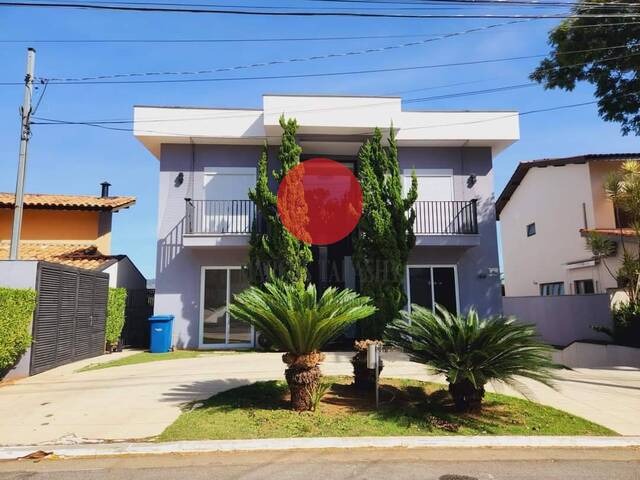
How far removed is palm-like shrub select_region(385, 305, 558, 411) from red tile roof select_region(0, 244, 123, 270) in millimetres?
10179

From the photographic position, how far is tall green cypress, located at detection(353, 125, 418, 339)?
41.8ft

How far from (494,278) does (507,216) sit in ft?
35.1

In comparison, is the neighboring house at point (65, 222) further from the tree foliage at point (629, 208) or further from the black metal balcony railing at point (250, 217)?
the tree foliage at point (629, 208)

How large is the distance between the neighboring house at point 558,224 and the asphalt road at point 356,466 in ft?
38.3

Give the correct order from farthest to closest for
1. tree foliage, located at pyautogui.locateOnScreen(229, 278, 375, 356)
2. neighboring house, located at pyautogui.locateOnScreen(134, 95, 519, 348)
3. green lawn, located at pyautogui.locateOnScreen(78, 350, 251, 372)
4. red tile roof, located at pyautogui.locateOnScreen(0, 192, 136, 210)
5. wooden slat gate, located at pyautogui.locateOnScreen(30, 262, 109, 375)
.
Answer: red tile roof, located at pyautogui.locateOnScreen(0, 192, 136, 210)
neighboring house, located at pyautogui.locateOnScreen(134, 95, 519, 348)
green lawn, located at pyautogui.locateOnScreen(78, 350, 251, 372)
wooden slat gate, located at pyautogui.locateOnScreen(30, 262, 109, 375)
tree foliage, located at pyautogui.locateOnScreen(229, 278, 375, 356)

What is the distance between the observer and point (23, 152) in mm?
12102

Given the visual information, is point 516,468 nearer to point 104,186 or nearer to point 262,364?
point 262,364

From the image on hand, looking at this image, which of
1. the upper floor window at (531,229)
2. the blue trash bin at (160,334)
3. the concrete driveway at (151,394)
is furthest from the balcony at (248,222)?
the upper floor window at (531,229)

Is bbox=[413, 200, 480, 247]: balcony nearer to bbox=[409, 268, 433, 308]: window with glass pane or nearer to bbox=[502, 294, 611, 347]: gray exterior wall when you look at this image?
bbox=[409, 268, 433, 308]: window with glass pane

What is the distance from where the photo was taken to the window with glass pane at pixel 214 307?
14109 mm

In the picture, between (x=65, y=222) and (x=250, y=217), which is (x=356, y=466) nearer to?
(x=250, y=217)

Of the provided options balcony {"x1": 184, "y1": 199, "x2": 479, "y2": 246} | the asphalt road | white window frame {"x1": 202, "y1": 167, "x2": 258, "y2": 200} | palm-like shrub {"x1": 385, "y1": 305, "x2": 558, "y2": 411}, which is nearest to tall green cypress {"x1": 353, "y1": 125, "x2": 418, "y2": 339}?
balcony {"x1": 184, "y1": 199, "x2": 479, "y2": 246}

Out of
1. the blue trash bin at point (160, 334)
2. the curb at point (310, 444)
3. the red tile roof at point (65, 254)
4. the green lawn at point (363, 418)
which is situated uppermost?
the red tile roof at point (65, 254)

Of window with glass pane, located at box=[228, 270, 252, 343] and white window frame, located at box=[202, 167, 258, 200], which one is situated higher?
white window frame, located at box=[202, 167, 258, 200]
